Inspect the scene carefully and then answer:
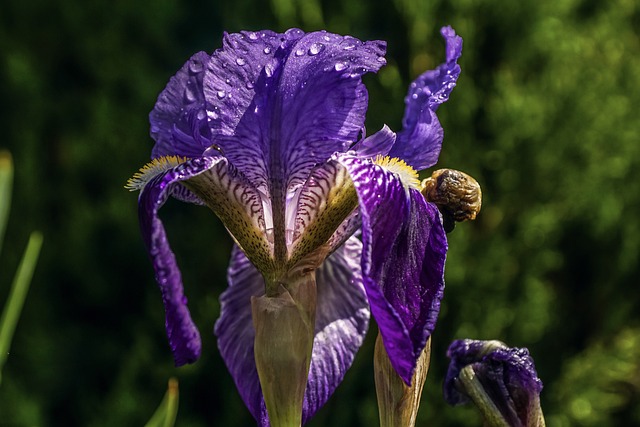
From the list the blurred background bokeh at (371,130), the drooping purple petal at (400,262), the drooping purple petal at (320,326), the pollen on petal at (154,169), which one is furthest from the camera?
the blurred background bokeh at (371,130)

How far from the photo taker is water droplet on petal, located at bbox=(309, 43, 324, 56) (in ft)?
2.54

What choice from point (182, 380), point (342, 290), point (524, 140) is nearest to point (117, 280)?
point (182, 380)

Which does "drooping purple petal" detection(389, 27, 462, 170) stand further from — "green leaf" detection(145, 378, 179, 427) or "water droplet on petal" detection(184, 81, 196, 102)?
"green leaf" detection(145, 378, 179, 427)

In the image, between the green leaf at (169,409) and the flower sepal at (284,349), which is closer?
the flower sepal at (284,349)

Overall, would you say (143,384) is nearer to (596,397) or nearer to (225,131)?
(596,397)

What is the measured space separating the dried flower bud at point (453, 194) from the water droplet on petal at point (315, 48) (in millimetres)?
161

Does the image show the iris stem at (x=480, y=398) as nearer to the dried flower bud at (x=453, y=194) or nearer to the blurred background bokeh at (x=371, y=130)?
the dried flower bud at (x=453, y=194)

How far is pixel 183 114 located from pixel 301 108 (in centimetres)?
15

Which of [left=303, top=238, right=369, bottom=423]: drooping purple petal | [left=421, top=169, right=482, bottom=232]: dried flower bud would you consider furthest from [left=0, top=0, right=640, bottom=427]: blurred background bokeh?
[left=421, top=169, right=482, bottom=232]: dried flower bud

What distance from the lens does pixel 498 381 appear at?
838 millimetres

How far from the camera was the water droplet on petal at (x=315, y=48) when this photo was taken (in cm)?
77

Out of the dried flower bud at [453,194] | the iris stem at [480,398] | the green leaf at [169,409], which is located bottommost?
the iris stem at [480,398]

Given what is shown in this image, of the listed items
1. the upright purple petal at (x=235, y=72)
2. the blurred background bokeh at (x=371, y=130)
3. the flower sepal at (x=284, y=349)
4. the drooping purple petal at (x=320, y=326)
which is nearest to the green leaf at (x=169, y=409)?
the drooping purple petal at (x=320, y=326)

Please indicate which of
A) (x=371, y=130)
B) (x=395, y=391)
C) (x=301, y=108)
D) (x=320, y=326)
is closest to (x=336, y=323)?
(x=320, y=326)
